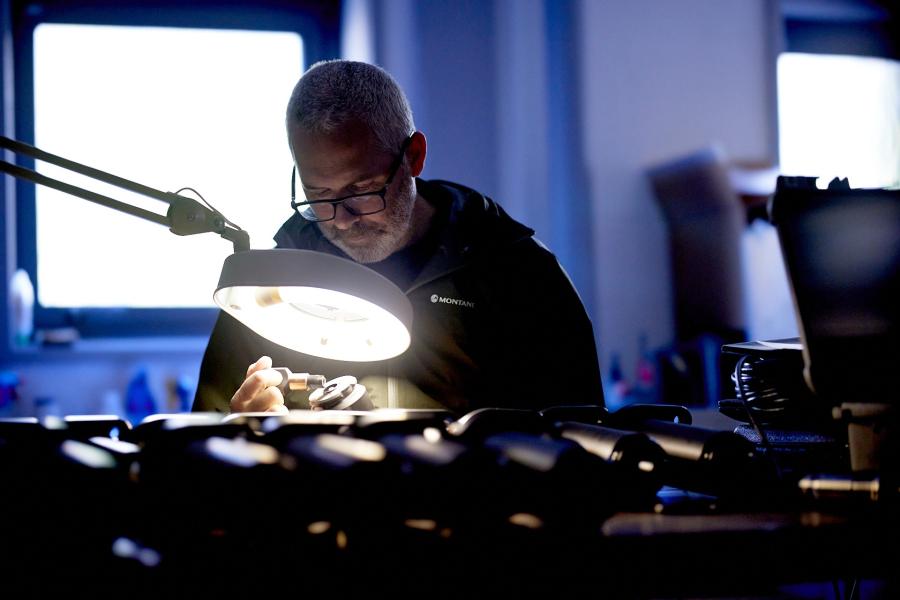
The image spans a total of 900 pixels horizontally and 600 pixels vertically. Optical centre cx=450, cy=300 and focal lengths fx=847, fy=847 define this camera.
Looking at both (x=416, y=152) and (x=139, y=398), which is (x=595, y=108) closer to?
(x=416, y=152)

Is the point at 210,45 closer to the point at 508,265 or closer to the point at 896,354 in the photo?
the point at 508,265

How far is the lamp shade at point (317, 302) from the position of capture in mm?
748

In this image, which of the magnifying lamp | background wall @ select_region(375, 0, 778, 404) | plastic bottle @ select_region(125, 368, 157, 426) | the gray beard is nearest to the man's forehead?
the gray beard

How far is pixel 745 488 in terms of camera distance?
2.13ft

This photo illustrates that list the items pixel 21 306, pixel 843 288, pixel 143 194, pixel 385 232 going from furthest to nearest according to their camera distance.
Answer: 1. pixel 21 306
2. pixel 385 232
3. pixel 143 194
4. pixel 843 288

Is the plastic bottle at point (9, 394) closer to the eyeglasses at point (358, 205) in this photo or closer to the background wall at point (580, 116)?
the background wall at point (580, 116)

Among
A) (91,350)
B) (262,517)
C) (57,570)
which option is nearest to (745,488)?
(262,517)

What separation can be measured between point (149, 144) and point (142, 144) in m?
0.02

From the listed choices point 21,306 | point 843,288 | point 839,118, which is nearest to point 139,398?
point 21,306

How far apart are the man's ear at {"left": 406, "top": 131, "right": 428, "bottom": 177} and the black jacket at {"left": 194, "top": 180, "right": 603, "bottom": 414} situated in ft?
0.36

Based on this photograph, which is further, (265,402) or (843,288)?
(265,402)

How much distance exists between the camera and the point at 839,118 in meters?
3.14

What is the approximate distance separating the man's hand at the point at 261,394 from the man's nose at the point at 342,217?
1.22 ft

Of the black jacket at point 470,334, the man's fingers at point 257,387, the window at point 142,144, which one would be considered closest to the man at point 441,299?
the black jacket at point 470,334
